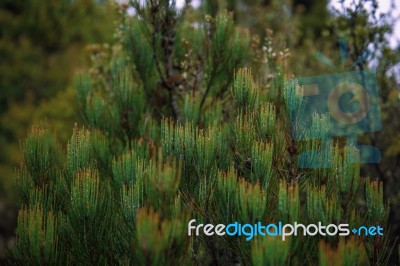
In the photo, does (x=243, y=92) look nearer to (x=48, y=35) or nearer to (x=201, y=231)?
(x=201, y=231)

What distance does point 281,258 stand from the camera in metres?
1.69

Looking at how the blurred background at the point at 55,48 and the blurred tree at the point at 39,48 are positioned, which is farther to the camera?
the blurred tree at the point at 39,48

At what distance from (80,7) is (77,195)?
9840mm

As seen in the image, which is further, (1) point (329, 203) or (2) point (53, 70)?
(2) point (53, 70)

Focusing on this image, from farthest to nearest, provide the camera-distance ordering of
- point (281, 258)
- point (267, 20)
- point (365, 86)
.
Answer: point (267, 20)
point (365, 86)
point (281, 258)

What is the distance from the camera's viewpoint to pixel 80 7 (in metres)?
11.1

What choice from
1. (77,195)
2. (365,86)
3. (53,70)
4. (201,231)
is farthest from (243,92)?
(53,70)

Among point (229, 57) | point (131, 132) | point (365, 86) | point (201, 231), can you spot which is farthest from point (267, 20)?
point (201, 231)

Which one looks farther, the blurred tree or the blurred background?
the blurred tree

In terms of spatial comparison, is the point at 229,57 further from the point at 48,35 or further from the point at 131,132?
the point at 48,35

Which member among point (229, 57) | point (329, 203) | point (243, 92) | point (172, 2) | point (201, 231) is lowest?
point (201, 231)

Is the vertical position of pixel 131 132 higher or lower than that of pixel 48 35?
lower

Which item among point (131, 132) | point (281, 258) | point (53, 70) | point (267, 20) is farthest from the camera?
point (53, 70)

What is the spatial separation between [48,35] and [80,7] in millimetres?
1024
